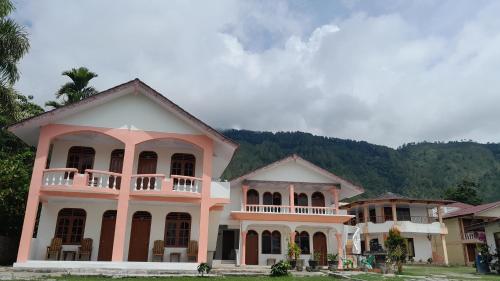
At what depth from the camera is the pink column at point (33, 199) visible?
1574 centimetres

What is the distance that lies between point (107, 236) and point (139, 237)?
144 centimetres

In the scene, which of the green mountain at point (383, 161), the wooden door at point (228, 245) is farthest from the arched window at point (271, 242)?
the green mountain at point (383, 161)

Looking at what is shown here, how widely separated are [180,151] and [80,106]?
16.5ft

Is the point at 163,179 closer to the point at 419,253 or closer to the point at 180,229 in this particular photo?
the point at 180,229

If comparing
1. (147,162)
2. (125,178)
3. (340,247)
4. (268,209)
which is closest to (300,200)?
(268,209)

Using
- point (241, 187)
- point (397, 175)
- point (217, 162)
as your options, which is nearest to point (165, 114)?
point (217, 162)

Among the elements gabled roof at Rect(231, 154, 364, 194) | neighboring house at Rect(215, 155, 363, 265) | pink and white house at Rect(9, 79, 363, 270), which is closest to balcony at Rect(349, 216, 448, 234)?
neighboring house at Rect(215, 155, 363, 265)

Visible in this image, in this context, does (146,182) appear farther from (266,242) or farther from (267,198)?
(266,242)

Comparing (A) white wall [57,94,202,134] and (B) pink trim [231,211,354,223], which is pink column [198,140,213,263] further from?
(B) pink trim [231,211,354,223]

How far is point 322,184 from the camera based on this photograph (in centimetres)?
2623

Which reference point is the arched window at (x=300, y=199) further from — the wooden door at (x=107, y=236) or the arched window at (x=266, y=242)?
the wooden door at (x=107, y=236)

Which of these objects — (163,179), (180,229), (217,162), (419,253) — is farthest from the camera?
(419,253)

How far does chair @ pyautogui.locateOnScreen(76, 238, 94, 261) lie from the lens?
57.9 ft

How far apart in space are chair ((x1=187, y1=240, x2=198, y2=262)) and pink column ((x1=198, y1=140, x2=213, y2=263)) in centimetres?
104
